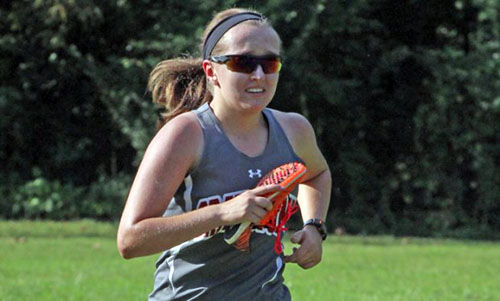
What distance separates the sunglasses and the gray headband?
129 mm

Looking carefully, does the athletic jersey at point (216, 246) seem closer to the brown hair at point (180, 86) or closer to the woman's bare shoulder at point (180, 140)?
the woman's bare shoulder at point (180, 140)

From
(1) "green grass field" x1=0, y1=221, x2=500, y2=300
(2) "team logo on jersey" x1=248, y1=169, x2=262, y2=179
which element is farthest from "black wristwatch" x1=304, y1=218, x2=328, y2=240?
(1) "green grass field" x1=0, y1=221, x2=500, y2=300

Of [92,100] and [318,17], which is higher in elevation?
[318,17]

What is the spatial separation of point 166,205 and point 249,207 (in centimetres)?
38

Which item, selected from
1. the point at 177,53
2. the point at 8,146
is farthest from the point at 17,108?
the point at 177,53

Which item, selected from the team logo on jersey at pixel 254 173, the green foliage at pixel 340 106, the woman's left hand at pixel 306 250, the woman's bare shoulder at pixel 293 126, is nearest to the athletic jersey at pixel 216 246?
the team logo on jersey at pixel 254 173

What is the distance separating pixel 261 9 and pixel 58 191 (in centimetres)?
544

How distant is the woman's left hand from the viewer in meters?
3.63

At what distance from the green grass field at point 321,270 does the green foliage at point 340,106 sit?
1858 millimetres

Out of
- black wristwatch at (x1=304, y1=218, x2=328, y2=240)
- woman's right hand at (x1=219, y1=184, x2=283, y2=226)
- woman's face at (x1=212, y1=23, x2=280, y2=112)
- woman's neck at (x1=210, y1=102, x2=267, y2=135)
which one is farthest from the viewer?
black wristwatch at (x1=304, y1=218, x2=328, y2=240)

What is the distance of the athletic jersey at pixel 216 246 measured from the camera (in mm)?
3531

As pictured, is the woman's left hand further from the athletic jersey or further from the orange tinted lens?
the orange tinted lens

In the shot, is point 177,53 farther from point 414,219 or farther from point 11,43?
point 414,219

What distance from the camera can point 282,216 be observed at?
360cm
